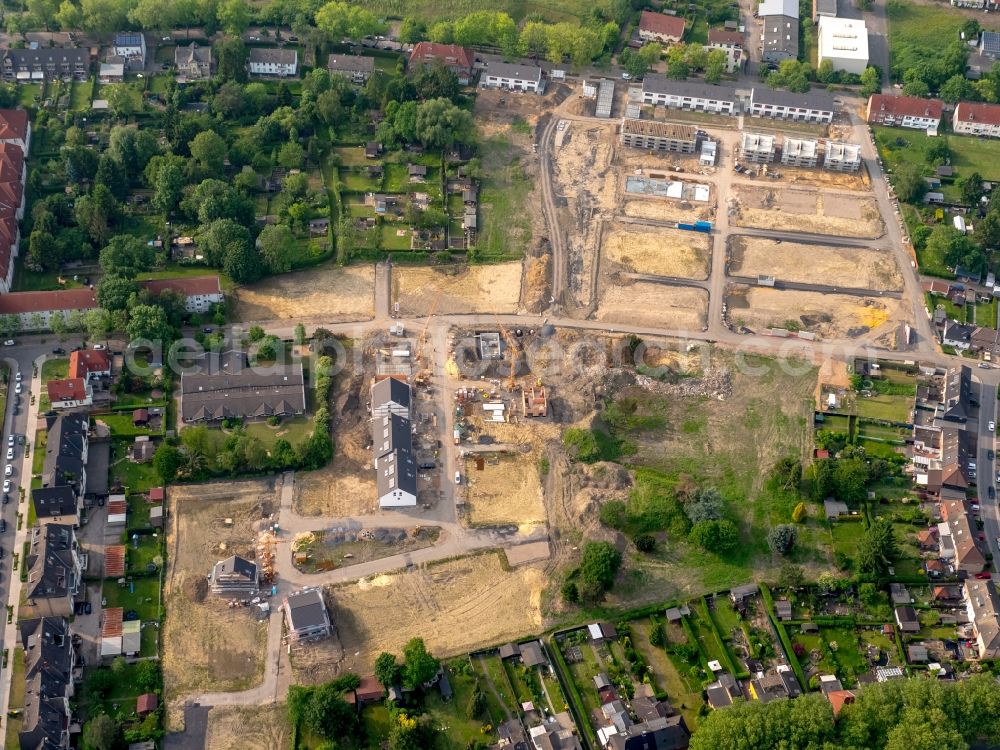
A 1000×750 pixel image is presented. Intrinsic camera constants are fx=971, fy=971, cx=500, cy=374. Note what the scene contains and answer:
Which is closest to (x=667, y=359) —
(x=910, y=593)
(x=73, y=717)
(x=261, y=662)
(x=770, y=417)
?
(x=770, y=417)

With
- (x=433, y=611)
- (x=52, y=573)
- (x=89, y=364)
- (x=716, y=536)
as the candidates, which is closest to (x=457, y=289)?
(x=89, y=364)

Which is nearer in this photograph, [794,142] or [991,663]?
[991,663]

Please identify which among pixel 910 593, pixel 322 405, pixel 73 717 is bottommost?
pixel 73 717

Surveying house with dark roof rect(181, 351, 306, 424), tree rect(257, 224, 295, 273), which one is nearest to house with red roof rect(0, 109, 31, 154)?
tree rect(257, 224, 295, 273)

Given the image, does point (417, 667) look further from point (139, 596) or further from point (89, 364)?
point (89, 364)

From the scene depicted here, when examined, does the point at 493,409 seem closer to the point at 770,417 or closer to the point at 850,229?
the point at 770,417

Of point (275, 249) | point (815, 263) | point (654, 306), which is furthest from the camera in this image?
point (815, 263)

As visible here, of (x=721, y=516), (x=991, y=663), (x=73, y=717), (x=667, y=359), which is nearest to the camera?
(x=73, y=717)
